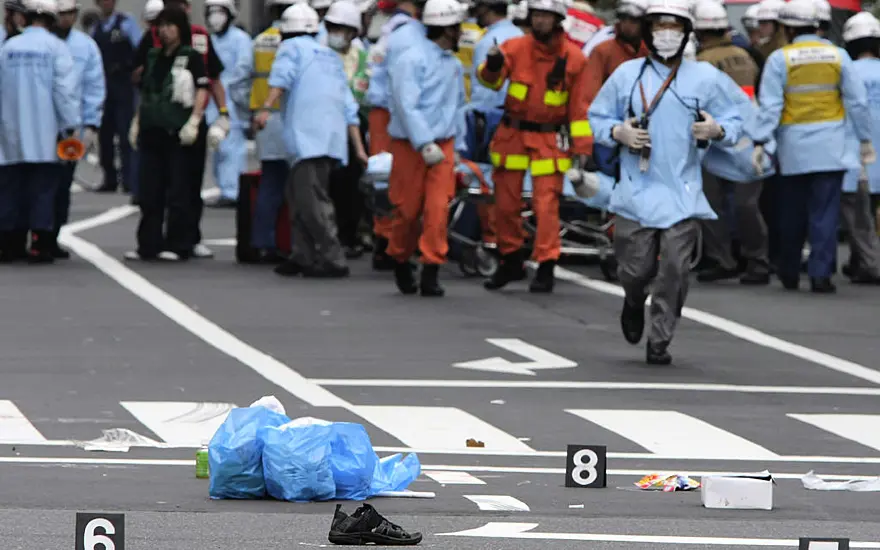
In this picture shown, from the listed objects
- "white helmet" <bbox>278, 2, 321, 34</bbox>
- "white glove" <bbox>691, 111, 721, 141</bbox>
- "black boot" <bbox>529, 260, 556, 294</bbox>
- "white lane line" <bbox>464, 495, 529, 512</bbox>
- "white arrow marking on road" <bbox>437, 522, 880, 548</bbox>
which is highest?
"white glove" <bbox>691, 111, 721, 141</bbox>

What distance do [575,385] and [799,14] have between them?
6120 mm

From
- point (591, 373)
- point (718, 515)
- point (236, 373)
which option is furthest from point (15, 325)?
point (718, 515)

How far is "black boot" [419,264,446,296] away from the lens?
17016 millimetres

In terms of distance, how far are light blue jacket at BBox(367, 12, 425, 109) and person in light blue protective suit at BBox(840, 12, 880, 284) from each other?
3.61 m

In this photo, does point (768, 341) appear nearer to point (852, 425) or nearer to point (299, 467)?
point (852, 425)

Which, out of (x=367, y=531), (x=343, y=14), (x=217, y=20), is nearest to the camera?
(x=367, y=531)

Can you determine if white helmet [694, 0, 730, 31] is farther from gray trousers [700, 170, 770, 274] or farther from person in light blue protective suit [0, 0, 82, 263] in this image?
person in light blue protective suit [0, 0, 82, 263]

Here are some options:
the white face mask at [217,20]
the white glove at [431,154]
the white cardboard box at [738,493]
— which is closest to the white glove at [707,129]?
the white glove at [431,154]

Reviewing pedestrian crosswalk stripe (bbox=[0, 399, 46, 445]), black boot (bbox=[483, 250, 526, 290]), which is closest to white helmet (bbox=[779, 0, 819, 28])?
black boot (bbox=[483, 250, 526, 290])

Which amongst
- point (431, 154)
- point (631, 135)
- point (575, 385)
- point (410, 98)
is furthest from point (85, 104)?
point (575, 385)

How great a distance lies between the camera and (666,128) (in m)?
13.5

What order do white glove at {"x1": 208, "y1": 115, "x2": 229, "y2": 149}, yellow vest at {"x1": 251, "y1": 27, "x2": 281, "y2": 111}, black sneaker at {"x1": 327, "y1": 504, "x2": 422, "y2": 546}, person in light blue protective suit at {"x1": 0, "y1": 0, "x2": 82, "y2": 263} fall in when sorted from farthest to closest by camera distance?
yellow vest at {"x1": 251, "y1": 27, "x2": 281, "y2": 111} → white glove at {"x1": 208, "y1": 115, "x2": 229, "y2": 149} → person in light blue protective suit at {"x1": 0, "y1": 0, "x2": 82, "y2": 263} → black sneaker at {"x1": 327, "y1": 504, "x2": 422, "y2": 546}

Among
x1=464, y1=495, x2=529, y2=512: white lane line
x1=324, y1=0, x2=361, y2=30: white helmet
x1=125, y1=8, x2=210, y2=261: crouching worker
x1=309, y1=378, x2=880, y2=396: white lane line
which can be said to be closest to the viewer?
x1=464, y1=495, x2=529, y2=512: white lane line

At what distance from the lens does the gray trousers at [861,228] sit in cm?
1914
